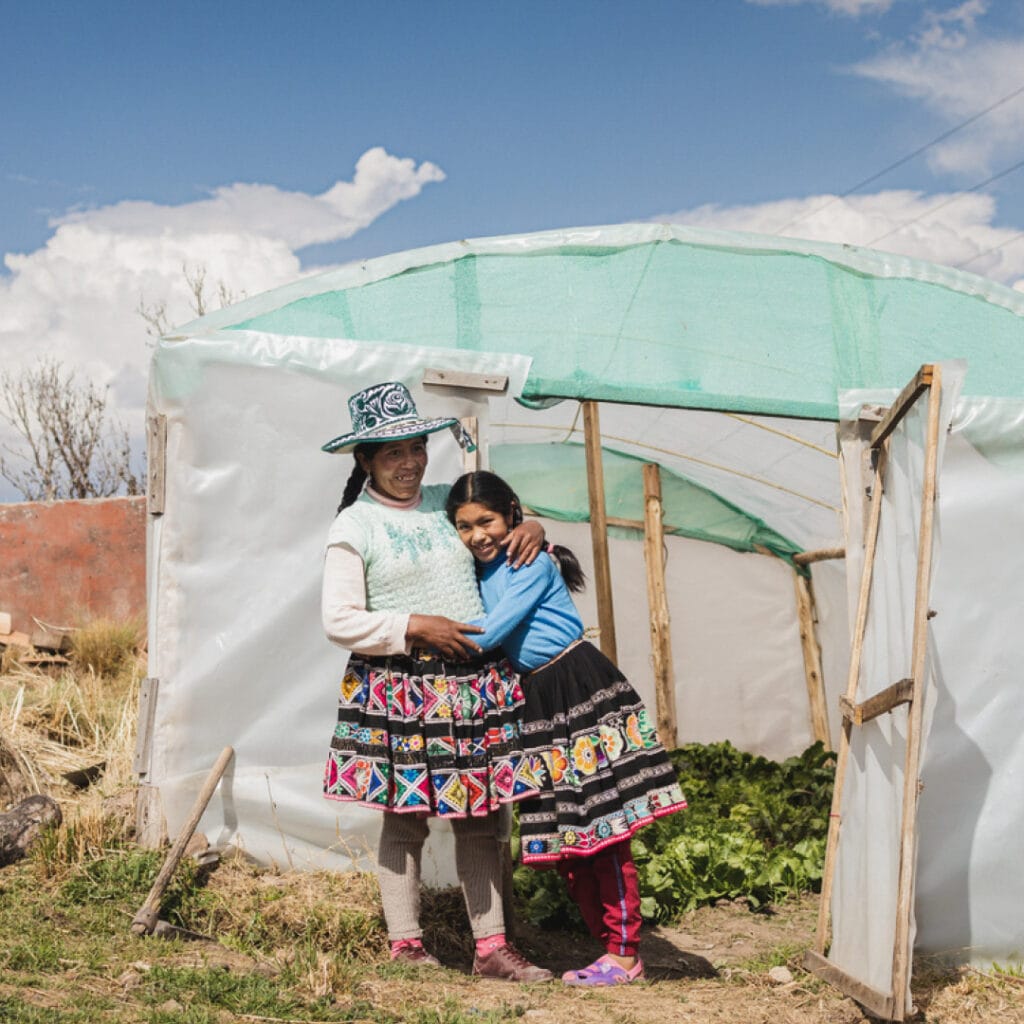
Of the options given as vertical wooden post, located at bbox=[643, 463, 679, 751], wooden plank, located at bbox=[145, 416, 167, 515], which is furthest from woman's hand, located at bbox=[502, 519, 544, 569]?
vertical wooden post, located at bbox=[643, 463, 679, 751]

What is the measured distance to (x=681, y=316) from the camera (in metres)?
6.22

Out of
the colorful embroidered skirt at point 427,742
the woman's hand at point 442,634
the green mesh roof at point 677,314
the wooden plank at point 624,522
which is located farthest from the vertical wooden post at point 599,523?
the woman's hand at point 442,634

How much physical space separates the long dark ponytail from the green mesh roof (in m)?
1.28

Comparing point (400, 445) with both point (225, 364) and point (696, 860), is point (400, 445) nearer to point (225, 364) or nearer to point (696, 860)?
point (225, 364)

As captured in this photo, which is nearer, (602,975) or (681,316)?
(602,975)

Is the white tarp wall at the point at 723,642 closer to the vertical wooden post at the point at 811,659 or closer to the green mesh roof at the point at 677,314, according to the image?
the vertical wooden post at the point at 811,659

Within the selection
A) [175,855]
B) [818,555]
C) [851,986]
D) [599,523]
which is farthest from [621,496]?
[851,986]

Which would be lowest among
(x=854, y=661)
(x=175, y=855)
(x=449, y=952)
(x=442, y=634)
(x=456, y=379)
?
(x=449, y=952)

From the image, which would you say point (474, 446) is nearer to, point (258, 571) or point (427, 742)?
point (258, 571)

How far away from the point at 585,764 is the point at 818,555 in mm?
4860

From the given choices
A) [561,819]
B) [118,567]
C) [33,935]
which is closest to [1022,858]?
[561,819]

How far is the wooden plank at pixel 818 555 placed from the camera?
27.8ft

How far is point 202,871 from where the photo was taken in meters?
5.31

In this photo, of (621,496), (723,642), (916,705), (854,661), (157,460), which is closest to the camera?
(916,705)
